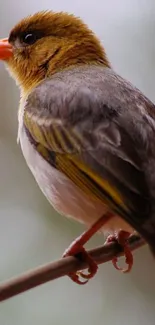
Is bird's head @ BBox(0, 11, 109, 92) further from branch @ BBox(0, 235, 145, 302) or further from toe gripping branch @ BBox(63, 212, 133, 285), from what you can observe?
branch @ BBox(0, 235, 145, 302)

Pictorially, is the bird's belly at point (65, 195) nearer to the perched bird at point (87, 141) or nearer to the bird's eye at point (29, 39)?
the perched bird at point (87, 141)

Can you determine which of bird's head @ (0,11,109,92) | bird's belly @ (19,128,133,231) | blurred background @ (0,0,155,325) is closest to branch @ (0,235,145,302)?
bird's belly @ (19,128,133,231)

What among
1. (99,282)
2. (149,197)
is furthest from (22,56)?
(99,282)

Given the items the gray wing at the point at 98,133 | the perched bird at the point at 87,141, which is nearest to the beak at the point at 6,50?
the perched bird at the point at 87,141


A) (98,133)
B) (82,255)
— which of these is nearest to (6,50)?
(98,133)

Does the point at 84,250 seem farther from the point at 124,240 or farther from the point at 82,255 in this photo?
the point at 124,240
